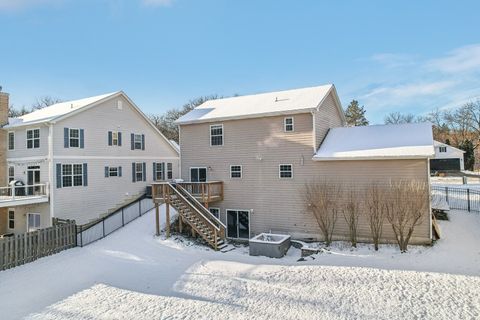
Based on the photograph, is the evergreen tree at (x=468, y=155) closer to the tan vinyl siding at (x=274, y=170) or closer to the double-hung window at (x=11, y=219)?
the tan vinyl siding at (x=274, y=170)

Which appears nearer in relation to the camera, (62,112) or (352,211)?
(352,211)

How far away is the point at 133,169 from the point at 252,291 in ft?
53.4

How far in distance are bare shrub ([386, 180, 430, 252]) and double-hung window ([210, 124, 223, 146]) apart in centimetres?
989

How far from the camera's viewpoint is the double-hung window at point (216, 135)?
62.0 ft

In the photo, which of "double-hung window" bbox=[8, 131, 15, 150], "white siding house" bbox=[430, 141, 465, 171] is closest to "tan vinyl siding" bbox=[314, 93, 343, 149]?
"double-hung window" bbox=[8, 131, 15, 150]

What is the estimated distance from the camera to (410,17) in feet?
49.0

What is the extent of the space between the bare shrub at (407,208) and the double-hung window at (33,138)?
66.0 feet

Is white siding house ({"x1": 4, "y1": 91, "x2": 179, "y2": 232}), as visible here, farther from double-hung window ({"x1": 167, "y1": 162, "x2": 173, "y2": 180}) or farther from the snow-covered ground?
the snow-covered ground

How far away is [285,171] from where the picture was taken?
17.1 metres

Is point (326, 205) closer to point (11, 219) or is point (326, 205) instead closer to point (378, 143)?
point (378, 143)

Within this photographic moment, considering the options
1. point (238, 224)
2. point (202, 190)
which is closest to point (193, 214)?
point (202, 190)

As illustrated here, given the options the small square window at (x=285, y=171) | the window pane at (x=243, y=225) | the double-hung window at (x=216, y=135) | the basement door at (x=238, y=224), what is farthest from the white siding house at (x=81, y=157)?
the small square window at (x=285, y=171)

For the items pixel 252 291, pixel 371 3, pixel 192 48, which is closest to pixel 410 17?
pixel 371 3

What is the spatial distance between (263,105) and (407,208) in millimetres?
9664
